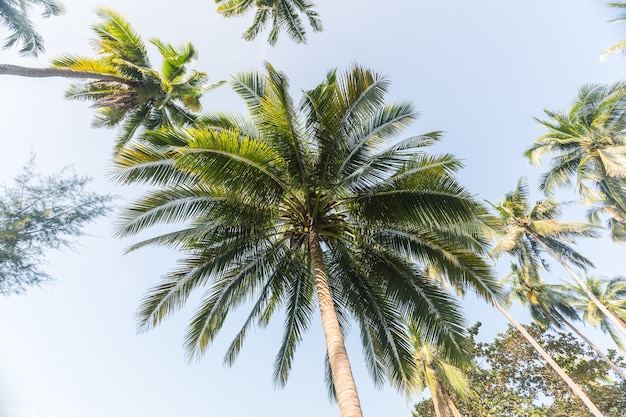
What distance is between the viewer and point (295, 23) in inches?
535

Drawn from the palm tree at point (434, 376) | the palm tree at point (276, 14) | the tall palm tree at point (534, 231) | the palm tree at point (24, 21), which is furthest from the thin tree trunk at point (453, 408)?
the palm tree at point (24, 21)

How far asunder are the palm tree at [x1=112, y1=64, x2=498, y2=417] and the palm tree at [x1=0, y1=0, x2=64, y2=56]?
409 inches

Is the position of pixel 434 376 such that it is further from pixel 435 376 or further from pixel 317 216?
pixel 317 216

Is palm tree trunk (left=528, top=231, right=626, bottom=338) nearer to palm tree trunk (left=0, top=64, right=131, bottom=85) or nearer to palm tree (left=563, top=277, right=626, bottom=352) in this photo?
palm tree (left=563, top=277, right=626, bottom=352)

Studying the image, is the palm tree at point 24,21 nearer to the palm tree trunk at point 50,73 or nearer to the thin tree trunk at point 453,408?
the palm tree trunk at point 50,73

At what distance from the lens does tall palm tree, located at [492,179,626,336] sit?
20.8m

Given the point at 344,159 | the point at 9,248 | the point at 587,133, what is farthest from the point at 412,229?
the point at 587,133

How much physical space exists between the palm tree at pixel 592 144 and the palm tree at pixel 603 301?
924 centimetres

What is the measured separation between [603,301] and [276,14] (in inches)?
1325

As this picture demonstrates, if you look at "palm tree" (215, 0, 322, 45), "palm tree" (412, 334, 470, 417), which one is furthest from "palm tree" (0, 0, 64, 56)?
"palm tree" (412, 334, 470, 417)

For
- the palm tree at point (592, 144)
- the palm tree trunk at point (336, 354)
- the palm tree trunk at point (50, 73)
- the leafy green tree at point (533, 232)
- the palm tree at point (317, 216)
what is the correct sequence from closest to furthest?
the palm tree trunk at point (336, 354)
the palm tree at point (317, 216)
the palm tree trunk at point (50, 73)
the palm tree at point (592, 144)
the leafy green tree at point (533, 232)

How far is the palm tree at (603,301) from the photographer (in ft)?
81.9

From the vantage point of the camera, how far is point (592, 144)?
1791 centimetres

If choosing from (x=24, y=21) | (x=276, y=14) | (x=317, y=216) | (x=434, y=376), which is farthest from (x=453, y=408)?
(x=24, y=21)
